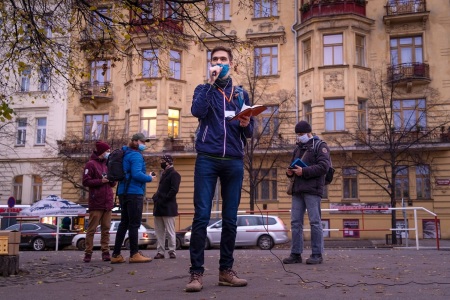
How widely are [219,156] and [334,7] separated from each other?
2804 centimetres

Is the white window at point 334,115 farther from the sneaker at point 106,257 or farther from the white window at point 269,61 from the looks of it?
the sneaker at point 106,257

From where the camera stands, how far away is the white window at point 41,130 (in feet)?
Result: 119

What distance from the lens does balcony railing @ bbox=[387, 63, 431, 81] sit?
97.7ft

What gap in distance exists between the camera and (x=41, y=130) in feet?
120

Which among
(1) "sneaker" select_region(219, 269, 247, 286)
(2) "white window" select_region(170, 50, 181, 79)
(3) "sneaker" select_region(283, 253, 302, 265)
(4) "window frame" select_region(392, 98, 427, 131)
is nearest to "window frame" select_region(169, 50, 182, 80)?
(2) "white window" select_region(170, 50, 181, 79)

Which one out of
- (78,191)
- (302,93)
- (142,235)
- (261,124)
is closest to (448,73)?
(302,93)

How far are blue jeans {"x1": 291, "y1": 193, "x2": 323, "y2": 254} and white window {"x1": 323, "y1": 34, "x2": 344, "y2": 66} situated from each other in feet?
79.7

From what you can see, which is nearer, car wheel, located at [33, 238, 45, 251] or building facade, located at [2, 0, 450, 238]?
car wheel, located at [33, 238, 45, 251]

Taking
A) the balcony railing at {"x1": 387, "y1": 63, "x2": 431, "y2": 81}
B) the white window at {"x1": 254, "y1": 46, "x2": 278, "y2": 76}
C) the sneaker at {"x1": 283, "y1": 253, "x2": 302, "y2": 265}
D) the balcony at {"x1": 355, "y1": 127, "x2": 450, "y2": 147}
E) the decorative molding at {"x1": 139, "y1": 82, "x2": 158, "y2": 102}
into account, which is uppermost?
the white window at {"x1": 254, "y1": 46, "x2": 278, "y2": 76}

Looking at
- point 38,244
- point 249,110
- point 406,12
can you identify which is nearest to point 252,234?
point 38,244

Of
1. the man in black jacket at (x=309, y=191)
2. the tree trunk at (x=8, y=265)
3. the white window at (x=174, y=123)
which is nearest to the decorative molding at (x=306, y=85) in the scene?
the white window at (x=174, y=123)

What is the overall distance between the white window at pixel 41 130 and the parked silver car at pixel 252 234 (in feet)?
62.4

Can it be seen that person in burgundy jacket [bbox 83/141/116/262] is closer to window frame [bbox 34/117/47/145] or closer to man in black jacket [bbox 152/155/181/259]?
man in black jacket [bbox 152/155/181/259]

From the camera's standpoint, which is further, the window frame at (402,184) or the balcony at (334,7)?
the balcony at (334,7)
